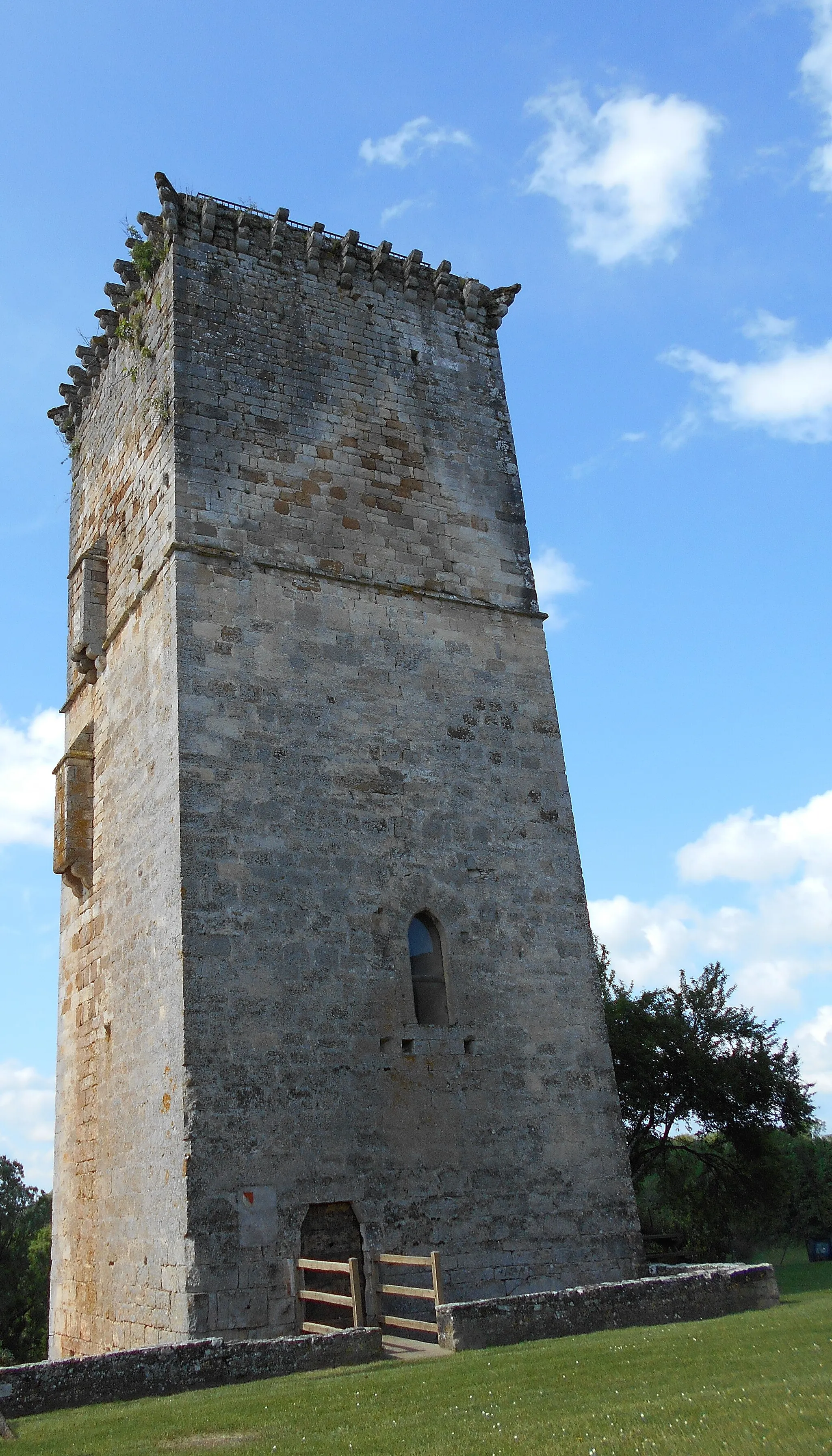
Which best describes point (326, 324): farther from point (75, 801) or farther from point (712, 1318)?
point (712, 1318)

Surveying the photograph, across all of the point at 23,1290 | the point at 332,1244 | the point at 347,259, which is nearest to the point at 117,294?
the point at 347,259

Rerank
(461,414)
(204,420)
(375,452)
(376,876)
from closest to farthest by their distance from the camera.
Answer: (376,876) < (204,420) < (375,452) < (461,414)

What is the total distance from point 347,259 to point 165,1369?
1142cm

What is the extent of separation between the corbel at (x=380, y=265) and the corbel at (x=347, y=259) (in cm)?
29

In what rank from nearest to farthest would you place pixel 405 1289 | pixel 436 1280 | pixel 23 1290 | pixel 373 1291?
pixel 436 1280 < pixel 405 1289 < pixel 373 1291 < pixel 23 1290

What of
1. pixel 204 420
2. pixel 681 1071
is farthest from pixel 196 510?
pixel 681 1071

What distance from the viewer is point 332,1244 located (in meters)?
8.82

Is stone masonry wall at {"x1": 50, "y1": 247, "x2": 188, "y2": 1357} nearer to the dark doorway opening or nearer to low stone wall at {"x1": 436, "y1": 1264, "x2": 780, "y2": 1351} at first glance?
the dark doorway opening

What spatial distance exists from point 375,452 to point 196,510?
7.94 ft

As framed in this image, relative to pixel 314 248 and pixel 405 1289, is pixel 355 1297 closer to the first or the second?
pixel 405 1289

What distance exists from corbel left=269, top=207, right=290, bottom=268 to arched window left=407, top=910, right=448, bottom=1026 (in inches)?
305

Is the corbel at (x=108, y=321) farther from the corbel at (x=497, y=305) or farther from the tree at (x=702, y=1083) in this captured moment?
the tree at (x=702, y=1083)

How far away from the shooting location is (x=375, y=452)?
1229 cm

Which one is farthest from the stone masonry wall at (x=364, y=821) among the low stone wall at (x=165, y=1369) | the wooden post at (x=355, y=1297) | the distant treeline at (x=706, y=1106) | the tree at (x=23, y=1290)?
the tree at (x=23, y=1290)
